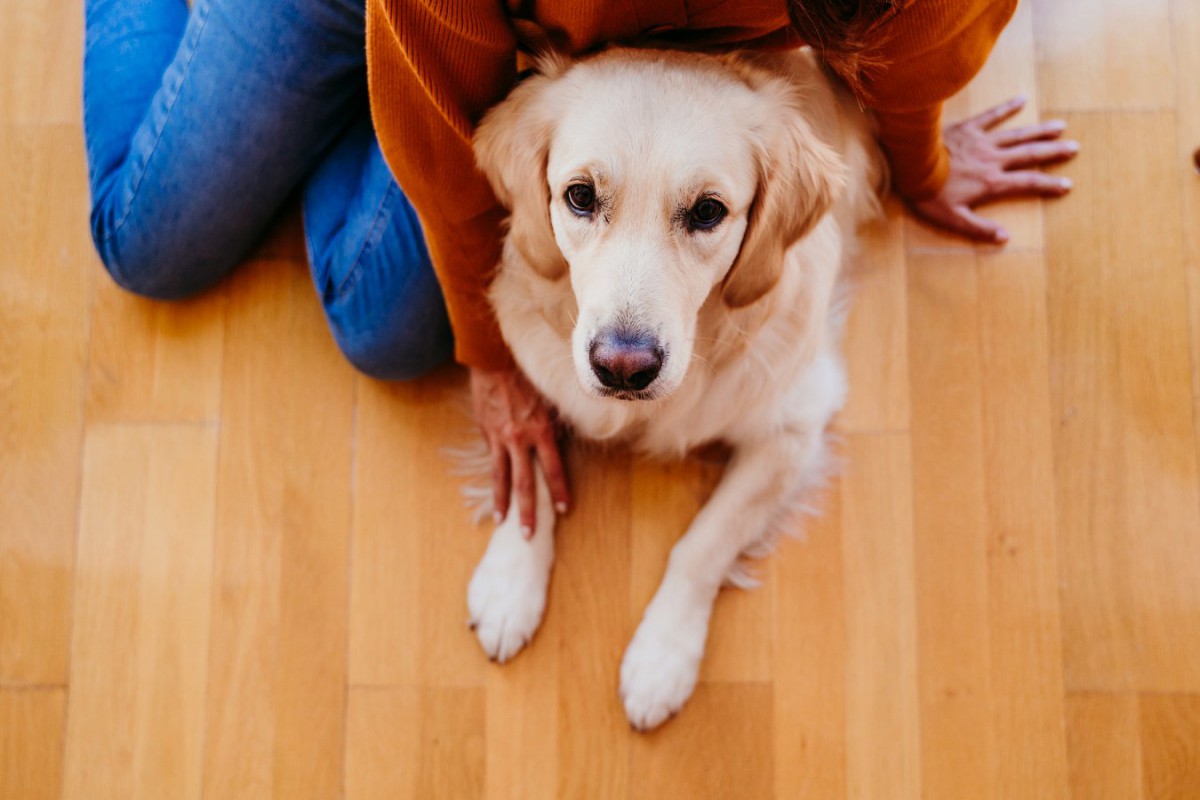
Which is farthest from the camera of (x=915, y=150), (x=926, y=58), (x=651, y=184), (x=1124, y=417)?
(x=1124, y=417)

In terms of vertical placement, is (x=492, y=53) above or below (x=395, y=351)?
above

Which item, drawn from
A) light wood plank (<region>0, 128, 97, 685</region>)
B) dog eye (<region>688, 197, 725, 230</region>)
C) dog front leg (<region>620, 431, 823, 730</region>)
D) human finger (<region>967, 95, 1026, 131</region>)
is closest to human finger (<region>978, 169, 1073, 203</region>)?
human finger (<region>967, 95, 1026, 131</region>)

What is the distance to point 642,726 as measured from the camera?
173 cm

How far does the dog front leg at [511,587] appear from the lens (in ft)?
5.76

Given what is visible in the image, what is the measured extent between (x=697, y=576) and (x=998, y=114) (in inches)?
42.5

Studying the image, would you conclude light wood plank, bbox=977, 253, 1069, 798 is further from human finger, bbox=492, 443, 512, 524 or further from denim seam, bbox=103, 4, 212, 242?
denim seam, bbox=103, 4, 212, 242

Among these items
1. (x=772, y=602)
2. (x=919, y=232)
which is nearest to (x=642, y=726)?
(x=772, y=602)

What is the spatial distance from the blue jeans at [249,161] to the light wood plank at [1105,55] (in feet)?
4.29

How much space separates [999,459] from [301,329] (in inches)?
53.9

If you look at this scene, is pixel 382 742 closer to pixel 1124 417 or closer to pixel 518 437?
pixel 518 437

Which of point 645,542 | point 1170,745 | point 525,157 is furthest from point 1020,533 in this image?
point 525,157

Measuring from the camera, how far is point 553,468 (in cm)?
180

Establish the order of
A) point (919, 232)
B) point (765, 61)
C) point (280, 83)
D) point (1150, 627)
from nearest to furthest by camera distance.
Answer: point (765, 61)
point (280, 83)
point (1150, 627)
point (919, 232)

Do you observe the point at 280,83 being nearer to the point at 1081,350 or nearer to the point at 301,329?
the point at 301,329
